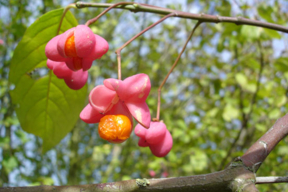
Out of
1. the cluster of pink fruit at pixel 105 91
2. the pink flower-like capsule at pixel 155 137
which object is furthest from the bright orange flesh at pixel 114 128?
the pink flower-like capsule at pixel 155 137

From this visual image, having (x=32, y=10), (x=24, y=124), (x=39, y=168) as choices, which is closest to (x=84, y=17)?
(x=32, y=10)

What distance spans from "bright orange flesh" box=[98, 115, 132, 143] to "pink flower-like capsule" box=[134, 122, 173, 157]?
126mm

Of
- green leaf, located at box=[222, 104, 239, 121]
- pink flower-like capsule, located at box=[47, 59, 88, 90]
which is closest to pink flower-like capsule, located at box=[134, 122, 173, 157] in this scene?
pink flower-like capsule, located at box=[47, 59, 88, 90]

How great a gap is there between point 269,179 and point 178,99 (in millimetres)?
4010

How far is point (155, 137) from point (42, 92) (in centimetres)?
61

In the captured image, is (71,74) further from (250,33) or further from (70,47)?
(250,33)

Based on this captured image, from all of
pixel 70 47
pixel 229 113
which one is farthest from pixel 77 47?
pixel 229 113

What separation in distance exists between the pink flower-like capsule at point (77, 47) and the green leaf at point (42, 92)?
0.42 m

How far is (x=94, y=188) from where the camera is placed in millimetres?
612

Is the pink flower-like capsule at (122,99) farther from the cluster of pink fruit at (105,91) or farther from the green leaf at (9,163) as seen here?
the green leaf at (9,163)

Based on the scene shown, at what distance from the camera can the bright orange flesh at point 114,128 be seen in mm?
775

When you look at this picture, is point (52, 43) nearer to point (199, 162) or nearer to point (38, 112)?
point (38, 112)

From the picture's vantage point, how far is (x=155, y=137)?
3.03ft

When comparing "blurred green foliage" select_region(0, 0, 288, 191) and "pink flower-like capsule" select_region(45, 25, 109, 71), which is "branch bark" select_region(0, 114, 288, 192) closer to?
"pink flower-like capsule" select_region(45, 25, 109, 71)
